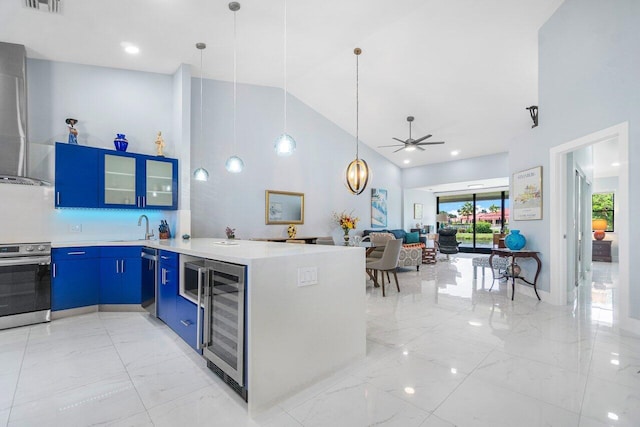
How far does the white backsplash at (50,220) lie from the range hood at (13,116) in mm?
299

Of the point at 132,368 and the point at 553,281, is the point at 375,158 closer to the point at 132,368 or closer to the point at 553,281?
the point at 553,281

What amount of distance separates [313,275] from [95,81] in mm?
4501

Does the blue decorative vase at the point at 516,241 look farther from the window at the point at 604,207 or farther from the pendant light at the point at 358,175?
the window at the point at 604,207

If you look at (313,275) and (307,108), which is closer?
(313,275)

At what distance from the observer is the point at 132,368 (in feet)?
7.68

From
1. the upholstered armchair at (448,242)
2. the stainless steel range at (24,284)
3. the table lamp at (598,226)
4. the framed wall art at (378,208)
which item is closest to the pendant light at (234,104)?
the stainless steel range at (24,284)

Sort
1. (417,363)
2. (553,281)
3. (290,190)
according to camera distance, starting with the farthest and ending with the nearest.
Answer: (290,190) < (553,281) < (417,363)

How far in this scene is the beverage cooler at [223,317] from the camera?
6.00 ft

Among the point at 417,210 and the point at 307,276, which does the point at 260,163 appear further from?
the point at 417,210

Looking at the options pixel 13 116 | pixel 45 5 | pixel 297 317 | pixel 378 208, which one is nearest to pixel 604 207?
pixel 378 208

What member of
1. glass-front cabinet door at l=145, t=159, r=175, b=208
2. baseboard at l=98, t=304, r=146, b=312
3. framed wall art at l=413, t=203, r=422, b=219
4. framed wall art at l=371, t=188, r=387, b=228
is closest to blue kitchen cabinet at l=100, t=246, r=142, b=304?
baseboard at l=98, t=304, r=146, b=312

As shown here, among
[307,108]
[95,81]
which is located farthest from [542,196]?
[95,81]

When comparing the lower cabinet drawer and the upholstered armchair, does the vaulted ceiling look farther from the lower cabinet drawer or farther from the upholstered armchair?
the lower cabinet drawer

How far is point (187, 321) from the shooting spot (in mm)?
2527
